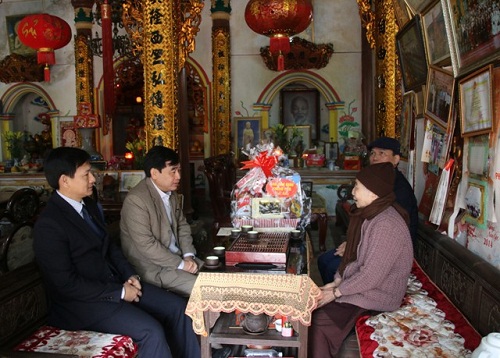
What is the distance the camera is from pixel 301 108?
979cm

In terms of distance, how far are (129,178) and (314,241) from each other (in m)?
2.56

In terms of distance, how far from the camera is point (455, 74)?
2.72m

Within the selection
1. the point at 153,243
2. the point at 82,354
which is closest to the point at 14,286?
the point at 82,354

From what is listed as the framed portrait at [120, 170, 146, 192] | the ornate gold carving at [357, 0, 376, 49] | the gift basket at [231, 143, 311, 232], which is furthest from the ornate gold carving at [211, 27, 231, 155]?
the gift basket at [231, 143, 311, 232]

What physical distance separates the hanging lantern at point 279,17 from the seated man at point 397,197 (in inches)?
86.1

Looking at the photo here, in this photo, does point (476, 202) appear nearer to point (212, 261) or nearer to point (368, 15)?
point (212, 261)

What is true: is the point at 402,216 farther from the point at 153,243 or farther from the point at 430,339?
the point at 153,243

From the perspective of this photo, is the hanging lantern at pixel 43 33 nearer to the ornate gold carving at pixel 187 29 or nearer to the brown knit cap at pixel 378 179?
the ornate gold carving at pixel 187 29

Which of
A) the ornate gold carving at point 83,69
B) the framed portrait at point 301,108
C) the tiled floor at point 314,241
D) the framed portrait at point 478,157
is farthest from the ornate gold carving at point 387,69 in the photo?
the ornate gold carving at point 83,69

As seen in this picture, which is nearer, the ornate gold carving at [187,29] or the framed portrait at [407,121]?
the framed portrait at [407,121]

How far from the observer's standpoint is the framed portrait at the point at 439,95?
2913 mm

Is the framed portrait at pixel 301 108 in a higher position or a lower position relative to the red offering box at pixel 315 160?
higher

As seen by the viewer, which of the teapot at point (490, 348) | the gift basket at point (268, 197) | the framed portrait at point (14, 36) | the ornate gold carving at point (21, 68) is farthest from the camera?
the framed portrait at point (14, 36)

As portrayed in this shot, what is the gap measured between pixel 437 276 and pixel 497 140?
1108 millimetres
